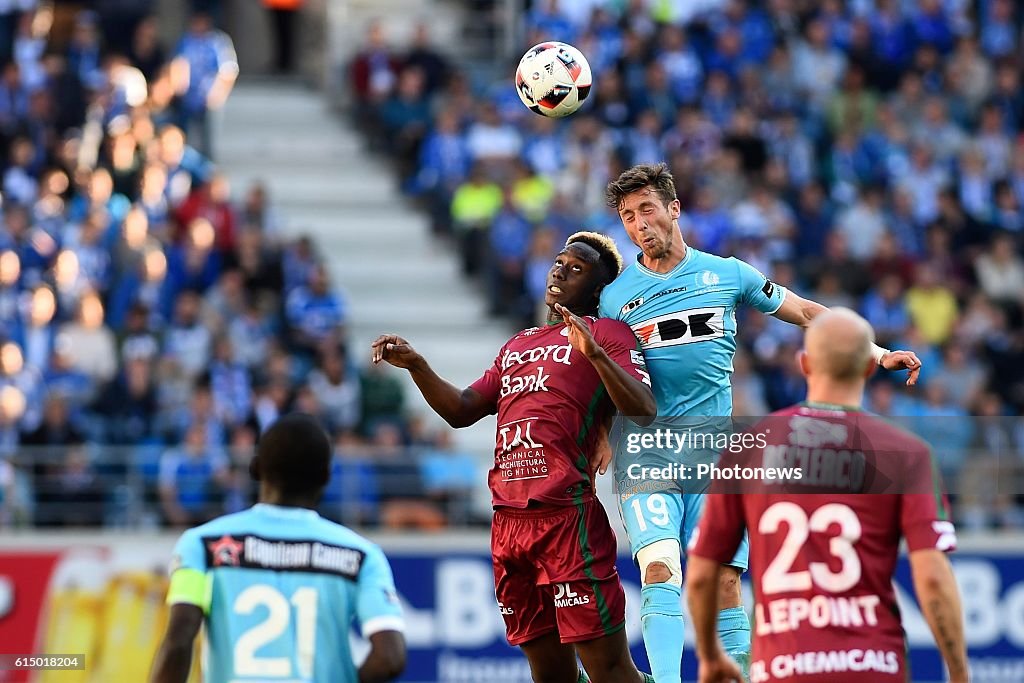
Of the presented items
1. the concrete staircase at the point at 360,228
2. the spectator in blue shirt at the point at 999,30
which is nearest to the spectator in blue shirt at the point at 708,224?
the concrete staircase at the point at 360,228

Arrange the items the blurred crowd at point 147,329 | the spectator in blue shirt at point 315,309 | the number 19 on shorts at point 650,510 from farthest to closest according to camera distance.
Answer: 1. the spectator in blue shirt at point 315,309
2. the blurred crowd at point 147,329
3. the number 19 on shorts at point 650,510

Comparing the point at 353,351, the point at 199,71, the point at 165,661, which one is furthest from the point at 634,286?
the point at 199,71

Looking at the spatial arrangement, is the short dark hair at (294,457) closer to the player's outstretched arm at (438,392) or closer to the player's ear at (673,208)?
the player's outstretched arm at (438,392)

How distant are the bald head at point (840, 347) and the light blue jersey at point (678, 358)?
2.92 metres

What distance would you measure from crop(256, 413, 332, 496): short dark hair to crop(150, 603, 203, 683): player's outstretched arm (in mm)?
591

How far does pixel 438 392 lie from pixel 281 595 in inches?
117

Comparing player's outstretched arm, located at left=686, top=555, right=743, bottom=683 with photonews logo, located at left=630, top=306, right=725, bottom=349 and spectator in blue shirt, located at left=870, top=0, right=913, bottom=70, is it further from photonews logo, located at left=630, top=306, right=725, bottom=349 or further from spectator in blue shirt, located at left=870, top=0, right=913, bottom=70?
spectator in blue shirt, located at left=870, top=0, right=913, bottom=70

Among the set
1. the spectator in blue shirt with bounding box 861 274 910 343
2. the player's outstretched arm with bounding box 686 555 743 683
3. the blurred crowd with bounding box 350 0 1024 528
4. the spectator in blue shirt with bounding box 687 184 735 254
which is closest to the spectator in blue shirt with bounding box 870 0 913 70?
the blurred crowd with bounding box 350 0 1024 528

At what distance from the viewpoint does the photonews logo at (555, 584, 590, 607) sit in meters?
9.16

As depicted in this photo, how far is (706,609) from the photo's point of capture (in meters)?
6.96

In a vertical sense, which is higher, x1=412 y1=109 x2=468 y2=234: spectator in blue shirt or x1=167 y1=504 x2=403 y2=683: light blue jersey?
x1=412 y1=109 x2=468 y2=234: spectator in blue shirt

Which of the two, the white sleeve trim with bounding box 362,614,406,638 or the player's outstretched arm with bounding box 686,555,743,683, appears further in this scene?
the player's outstretched arm with bounding box 686,555,743,683

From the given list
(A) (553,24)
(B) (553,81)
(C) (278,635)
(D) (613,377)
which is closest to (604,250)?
(D) (613,377)

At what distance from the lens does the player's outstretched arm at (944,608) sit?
6.73 metres
